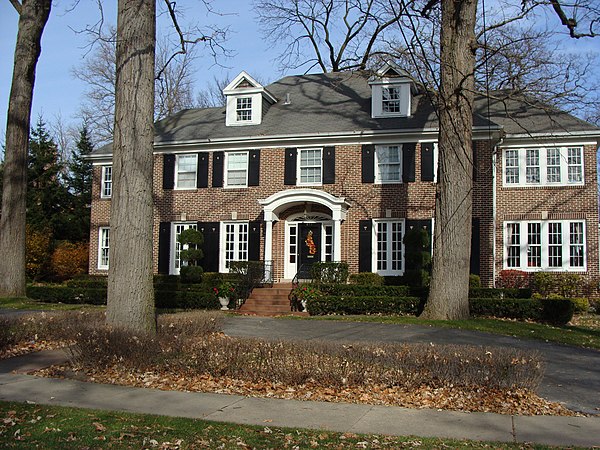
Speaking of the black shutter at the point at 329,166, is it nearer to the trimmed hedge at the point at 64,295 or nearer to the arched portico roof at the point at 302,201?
the arched portico roof at the point at 302,201

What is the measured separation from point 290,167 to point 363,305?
7617 mm

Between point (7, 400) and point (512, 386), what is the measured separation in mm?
5881

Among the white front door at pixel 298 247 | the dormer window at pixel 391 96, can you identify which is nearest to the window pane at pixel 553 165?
the dormer window at pixel 391 96

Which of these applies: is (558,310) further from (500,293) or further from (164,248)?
(164,248)

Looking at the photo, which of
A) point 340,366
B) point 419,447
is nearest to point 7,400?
point 340,366

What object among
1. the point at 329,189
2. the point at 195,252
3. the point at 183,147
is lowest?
the point at 195,252

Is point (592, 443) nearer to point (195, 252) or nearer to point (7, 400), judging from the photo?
point (7, 400)

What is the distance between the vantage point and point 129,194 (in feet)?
32.6

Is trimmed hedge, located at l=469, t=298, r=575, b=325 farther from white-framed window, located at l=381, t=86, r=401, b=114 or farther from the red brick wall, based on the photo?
white-framed window, located at l=381, t=86, r=401, b=114

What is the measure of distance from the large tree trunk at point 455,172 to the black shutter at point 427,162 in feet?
20.6

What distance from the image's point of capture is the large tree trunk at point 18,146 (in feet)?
61.1

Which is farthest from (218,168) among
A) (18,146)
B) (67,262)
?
(67,262)

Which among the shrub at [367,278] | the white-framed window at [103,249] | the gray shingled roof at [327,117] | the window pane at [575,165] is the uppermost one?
the gray shingled roof at [327,117]

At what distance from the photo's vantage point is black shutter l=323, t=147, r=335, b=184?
2208 cm
